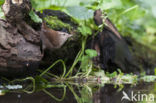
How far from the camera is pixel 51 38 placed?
1.83 meters

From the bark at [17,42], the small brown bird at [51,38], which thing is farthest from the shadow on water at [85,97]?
the small brown bird at [51,38]

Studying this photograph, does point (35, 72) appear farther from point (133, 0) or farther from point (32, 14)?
point (133, 0)

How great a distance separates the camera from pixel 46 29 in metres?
1.82

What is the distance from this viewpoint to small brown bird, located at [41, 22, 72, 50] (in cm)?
180

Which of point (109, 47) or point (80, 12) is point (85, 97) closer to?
point (80, 12)

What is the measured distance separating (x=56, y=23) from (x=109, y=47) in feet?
2.44

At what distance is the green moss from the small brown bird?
0.22 meters

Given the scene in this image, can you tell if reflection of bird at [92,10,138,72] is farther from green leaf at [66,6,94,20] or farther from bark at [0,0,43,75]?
bark at [0,0,43,75]

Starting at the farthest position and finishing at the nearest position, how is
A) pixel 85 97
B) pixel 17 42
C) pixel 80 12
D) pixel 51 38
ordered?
1. pixel 80 12
2. pixel 51 38
3. pixel 17 42
4. pixel 85 97

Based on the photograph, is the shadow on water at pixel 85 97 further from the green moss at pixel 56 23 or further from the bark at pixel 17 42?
the green moss at pixel 56 23

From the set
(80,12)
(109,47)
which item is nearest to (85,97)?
(80,12)

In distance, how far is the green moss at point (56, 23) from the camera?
80.7 inches

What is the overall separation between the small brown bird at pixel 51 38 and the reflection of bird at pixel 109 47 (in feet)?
2.00

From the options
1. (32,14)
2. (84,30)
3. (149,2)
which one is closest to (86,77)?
(84,30)
